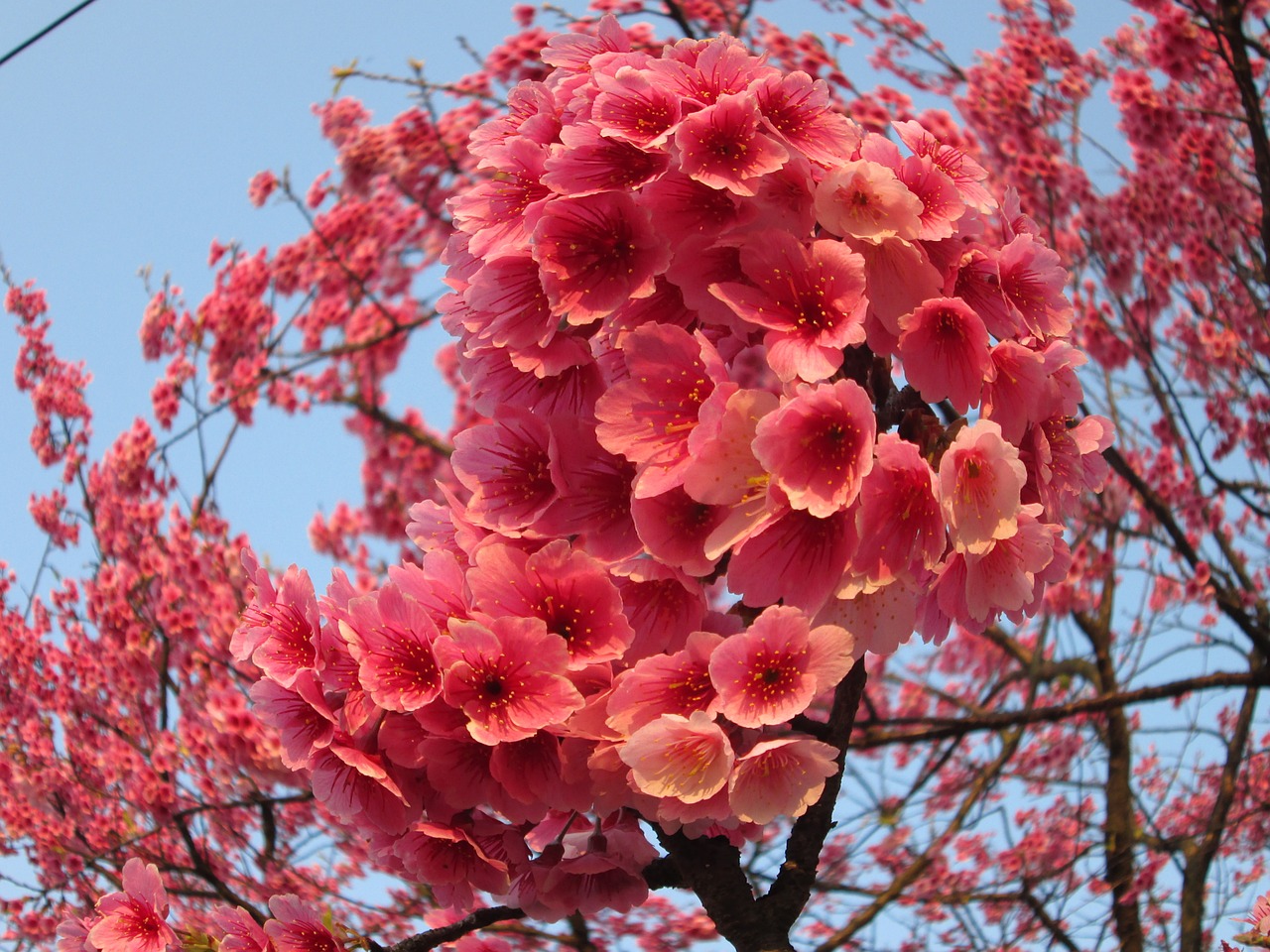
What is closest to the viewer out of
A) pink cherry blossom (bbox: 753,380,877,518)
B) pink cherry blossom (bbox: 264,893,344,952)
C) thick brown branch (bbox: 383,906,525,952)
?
pink cherry blossom (bbox: 753,380,877,518)

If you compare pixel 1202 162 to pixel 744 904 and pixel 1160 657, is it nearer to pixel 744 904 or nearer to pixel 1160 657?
pixel 1160 657

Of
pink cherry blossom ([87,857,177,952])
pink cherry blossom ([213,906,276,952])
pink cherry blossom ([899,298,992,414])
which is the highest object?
pink cherry blossom ([899,298,992,414])

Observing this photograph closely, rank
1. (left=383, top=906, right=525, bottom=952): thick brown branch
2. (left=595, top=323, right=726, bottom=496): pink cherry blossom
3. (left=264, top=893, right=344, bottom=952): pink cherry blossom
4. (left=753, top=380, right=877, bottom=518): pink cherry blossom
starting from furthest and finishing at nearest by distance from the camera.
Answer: (left=383, top=906, right=525, bottom=952): thick brown branch
(left=264, top=893, right=344, bottom=952): pink cherry blossom
(left=595, top=323, right=726, bottom=496): pink cherry blossom
(left=753, top=380, right=877, bottom=518): pink cherry blossom

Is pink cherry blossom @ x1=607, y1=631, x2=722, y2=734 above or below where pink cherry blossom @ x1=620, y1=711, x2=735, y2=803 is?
above

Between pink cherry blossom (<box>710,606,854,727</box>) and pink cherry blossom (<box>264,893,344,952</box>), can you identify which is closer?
pink cherry blossom (<box>710,606,854,727</box>)

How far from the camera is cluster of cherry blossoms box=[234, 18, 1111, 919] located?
1160 millimetres

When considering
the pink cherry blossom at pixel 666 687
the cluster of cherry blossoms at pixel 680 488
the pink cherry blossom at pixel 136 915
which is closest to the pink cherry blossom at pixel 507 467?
the cluster of cherry blossoms at pixel 680 488

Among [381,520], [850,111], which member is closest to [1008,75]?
[850,111]

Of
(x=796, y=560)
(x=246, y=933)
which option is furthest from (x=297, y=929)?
(x=796, y=560)

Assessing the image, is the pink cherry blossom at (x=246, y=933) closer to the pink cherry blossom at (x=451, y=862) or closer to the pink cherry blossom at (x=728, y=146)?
the pink cherry blossom at (x=451, y=862)

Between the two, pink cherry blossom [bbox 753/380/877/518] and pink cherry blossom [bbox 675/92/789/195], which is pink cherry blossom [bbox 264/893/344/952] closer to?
pink cherry blossom [bbox 753/380/877/518]

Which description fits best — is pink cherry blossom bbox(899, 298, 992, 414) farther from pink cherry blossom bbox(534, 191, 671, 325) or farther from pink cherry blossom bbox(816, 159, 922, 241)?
pink cherry blossom bbox(534, 191, 671, 325)

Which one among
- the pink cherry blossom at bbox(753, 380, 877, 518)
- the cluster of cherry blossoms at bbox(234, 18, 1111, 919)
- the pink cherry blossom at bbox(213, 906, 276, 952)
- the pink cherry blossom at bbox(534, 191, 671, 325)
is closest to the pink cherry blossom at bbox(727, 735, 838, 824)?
the cluster of cherry blossoms at bbox(234, 18, 1111, 919)

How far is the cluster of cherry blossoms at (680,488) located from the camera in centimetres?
116
